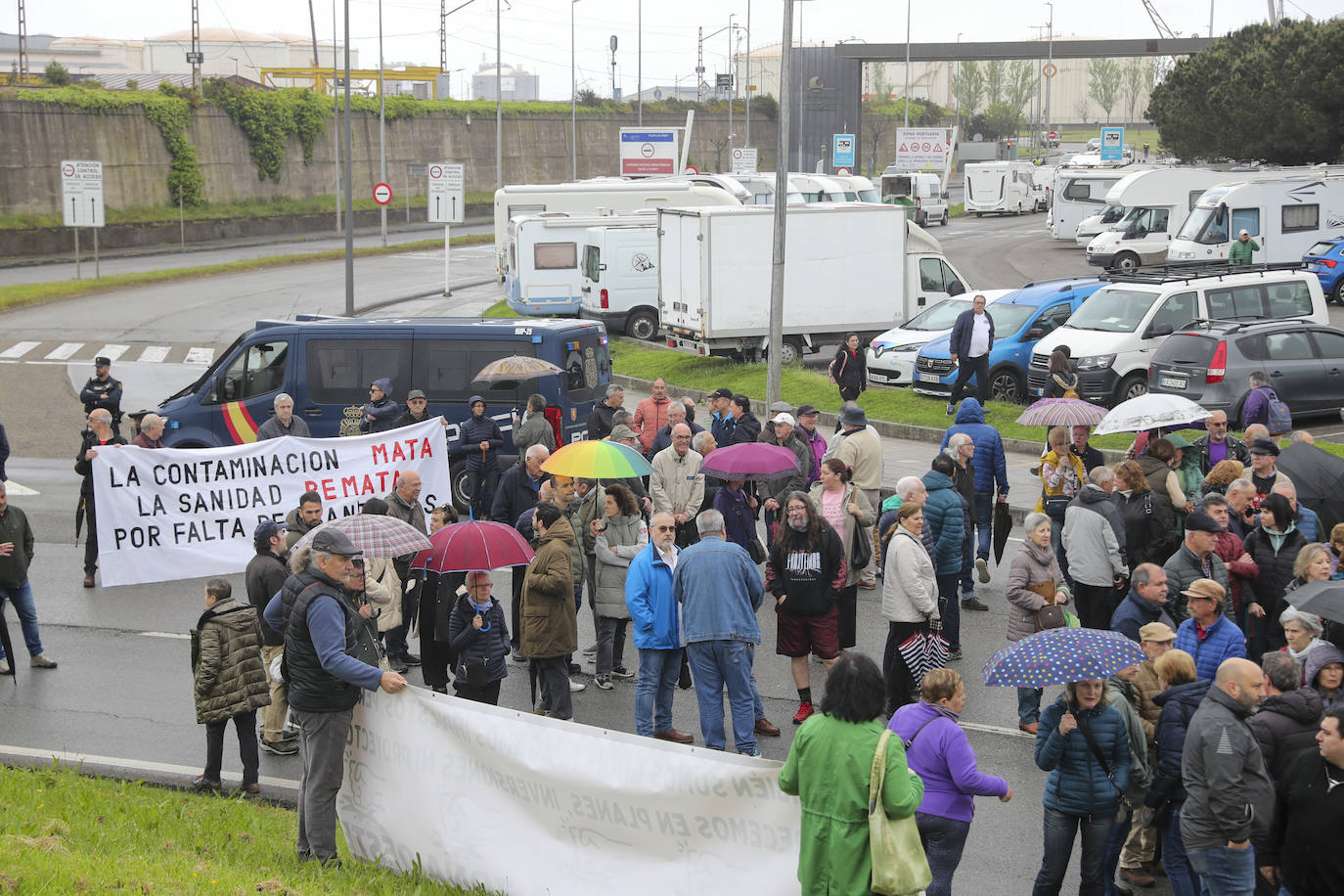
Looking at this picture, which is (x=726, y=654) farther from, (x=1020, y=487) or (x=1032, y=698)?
(x=1020, y=487)

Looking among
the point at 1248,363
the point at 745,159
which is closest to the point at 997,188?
the point at 745,159

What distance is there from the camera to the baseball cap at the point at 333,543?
685 cm

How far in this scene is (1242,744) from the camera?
6023 mm

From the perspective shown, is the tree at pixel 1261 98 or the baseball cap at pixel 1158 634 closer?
the baseball cap at pixel 1158 634

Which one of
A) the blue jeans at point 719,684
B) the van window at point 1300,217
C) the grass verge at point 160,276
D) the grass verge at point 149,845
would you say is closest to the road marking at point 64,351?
the grass verge at point 160,276

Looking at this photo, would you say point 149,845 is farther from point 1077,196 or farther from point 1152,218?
point 1077,196

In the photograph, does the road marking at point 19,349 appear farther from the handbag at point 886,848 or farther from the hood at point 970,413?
the handbag at point 886,848

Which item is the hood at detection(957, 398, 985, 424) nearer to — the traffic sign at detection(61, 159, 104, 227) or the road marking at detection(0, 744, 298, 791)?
the road marking at detection(0, 744, 298, 791)

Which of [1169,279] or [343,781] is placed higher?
[1169,279]

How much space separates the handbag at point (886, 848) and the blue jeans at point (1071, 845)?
1263 mm

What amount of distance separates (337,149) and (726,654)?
208 ft

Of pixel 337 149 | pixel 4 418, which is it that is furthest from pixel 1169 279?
pixel 337 149

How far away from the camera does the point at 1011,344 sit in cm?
A: 2231

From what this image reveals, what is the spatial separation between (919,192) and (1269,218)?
31.6 meters
